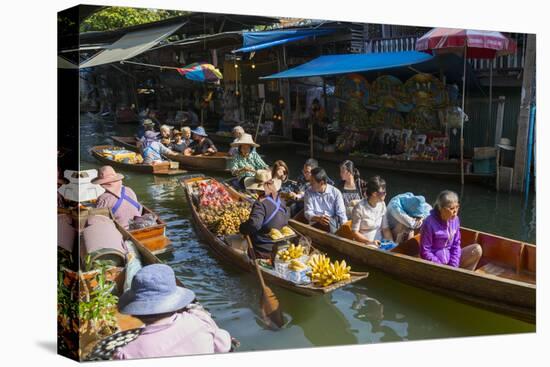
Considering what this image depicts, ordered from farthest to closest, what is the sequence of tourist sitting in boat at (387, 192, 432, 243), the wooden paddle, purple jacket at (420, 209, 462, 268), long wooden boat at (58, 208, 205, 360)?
1. tourist sitting in boat at (387, 192, 432, 243)
2. purple jacket at (420, 209, 462, 268)
3. the wooden paddle
4. long wooden boat at (58, 208, 205, 360)

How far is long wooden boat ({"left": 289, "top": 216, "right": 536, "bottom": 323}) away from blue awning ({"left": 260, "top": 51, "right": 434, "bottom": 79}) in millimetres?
1610

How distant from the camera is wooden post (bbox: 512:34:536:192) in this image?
24.9 feet

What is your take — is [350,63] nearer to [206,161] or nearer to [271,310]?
[206,161]

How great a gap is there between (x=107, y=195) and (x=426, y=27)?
3707 millimetres

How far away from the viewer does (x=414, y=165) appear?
7.70 metres

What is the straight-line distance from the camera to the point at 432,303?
261 inches

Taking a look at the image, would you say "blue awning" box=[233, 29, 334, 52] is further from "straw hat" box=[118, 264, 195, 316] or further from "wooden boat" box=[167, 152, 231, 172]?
"straw hat" box=[118, 264, 195, 316]

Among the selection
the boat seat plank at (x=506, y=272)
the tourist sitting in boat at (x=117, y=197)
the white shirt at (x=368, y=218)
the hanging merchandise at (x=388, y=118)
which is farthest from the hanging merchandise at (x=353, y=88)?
the tourist sitting in boat at (x=117, y=197)

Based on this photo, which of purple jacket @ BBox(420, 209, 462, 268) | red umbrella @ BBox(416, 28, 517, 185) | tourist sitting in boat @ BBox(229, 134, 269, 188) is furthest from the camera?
red umbrella @ BBox(416, 28, 517, 185)

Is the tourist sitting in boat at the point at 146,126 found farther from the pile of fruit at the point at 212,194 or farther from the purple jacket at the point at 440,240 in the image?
the purple jacket at the point at 440,240

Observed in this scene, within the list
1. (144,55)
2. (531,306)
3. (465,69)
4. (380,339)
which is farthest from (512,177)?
(144,55)

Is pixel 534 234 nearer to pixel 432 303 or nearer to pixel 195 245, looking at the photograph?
pixel 432 303

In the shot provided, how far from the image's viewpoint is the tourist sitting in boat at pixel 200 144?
6.64m

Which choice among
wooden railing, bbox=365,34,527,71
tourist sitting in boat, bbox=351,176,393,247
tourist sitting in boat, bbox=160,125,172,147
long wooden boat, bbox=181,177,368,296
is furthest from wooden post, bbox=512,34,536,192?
tourist sitting in boat, bbox=160,125,172,147
